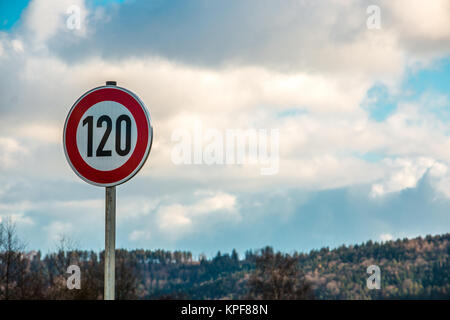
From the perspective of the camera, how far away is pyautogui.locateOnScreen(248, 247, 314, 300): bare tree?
105m

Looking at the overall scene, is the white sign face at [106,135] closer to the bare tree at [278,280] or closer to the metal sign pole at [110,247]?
the metal sign pole at [110,247]

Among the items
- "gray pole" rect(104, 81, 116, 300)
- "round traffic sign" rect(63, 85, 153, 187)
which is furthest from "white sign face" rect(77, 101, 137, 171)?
"gray pole" rect(104, 81, 116, 300)

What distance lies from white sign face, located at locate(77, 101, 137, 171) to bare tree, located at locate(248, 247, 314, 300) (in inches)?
3932

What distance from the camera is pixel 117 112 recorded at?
16.5 feet

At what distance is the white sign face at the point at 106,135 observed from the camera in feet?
16.2

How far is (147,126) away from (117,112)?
0.31 metres

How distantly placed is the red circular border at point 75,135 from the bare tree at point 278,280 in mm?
99868

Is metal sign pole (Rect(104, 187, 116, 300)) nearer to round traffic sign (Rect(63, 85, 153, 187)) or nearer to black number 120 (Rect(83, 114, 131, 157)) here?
round traffic sign (Rect(63, 85, 153, 187))

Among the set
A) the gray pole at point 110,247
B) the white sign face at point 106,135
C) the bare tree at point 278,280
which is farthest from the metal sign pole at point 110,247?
the bare tree at point 278,280
